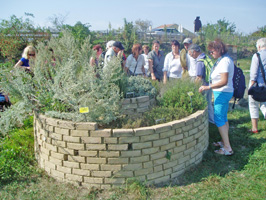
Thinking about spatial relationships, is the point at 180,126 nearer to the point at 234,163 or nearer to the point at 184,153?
the point at 184,153

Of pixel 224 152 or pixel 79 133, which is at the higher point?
pixel 79 133

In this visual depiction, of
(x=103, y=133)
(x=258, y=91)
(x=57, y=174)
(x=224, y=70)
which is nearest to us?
(x=103, y=133)

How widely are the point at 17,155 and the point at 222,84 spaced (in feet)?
11.6

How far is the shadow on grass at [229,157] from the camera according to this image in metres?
3.44

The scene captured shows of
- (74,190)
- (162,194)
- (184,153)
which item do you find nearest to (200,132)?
(184,153)

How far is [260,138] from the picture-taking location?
14.9 feet

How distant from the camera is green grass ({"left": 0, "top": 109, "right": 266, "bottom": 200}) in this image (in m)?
2.98

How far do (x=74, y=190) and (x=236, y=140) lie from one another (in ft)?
10.6

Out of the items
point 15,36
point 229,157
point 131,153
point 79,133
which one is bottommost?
point 229,157

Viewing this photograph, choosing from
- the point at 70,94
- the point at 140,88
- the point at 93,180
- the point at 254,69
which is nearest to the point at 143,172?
the point at 93,180

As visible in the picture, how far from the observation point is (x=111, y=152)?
302 cm

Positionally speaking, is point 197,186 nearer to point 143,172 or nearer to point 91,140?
point 143,172

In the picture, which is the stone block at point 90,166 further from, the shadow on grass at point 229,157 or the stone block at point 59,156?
the shadow on grass at point 229,157

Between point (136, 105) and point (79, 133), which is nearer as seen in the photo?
point (79, 133)
